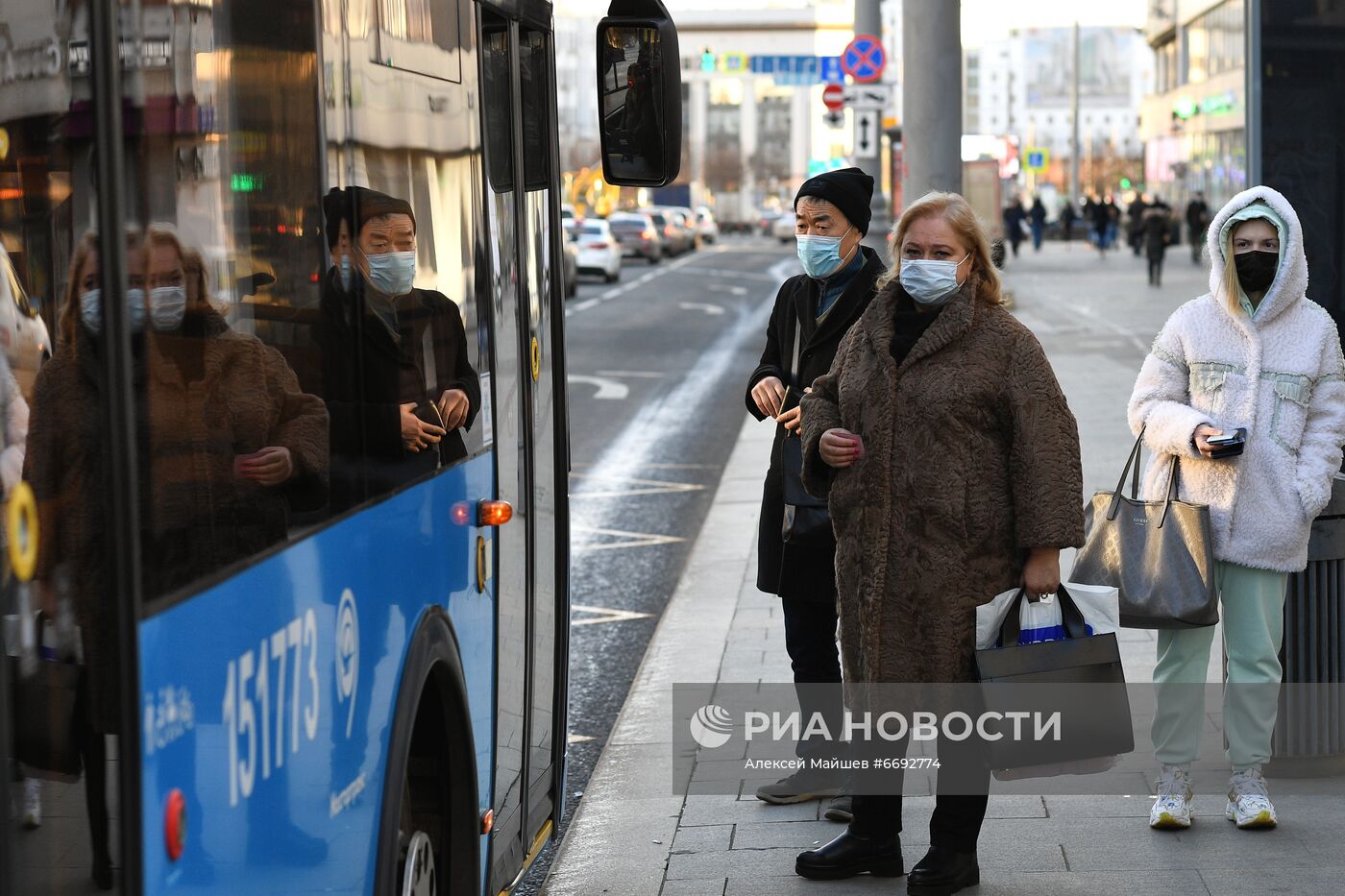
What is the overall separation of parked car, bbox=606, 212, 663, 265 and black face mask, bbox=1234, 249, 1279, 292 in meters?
51.7

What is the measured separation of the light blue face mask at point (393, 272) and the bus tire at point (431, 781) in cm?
60

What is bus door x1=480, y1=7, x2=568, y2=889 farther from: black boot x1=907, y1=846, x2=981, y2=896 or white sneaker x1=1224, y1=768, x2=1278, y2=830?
white sneaker x1=1224, y1=768, x2=1278, y2=830

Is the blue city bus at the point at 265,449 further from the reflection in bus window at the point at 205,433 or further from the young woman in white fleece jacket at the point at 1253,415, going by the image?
the young woman in white fleece jacket at the point at 1253,415

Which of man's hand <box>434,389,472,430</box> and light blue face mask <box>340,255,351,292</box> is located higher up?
light blue face mask <box>340,255,351,292</box>

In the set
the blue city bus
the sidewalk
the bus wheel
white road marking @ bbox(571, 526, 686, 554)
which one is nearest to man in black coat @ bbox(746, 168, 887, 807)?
the sidewalk

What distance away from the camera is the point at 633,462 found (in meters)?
14.6

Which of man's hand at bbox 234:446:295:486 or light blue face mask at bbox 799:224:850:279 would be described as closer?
man's hand at bbox 234:446:295:486

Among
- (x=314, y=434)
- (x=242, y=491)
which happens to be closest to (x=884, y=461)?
(x=314, y=434)

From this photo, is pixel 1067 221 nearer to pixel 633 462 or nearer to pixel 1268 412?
pixel 633 462

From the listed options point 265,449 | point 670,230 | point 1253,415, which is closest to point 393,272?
point 265,449

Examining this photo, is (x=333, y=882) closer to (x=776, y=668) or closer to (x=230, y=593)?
(x=230, y=593)

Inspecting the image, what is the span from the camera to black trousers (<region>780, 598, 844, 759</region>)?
5.33 m

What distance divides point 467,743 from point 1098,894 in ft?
5.87

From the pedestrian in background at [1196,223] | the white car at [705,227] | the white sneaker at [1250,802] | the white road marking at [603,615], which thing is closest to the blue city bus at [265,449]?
the white sneaker at [1250,802]
